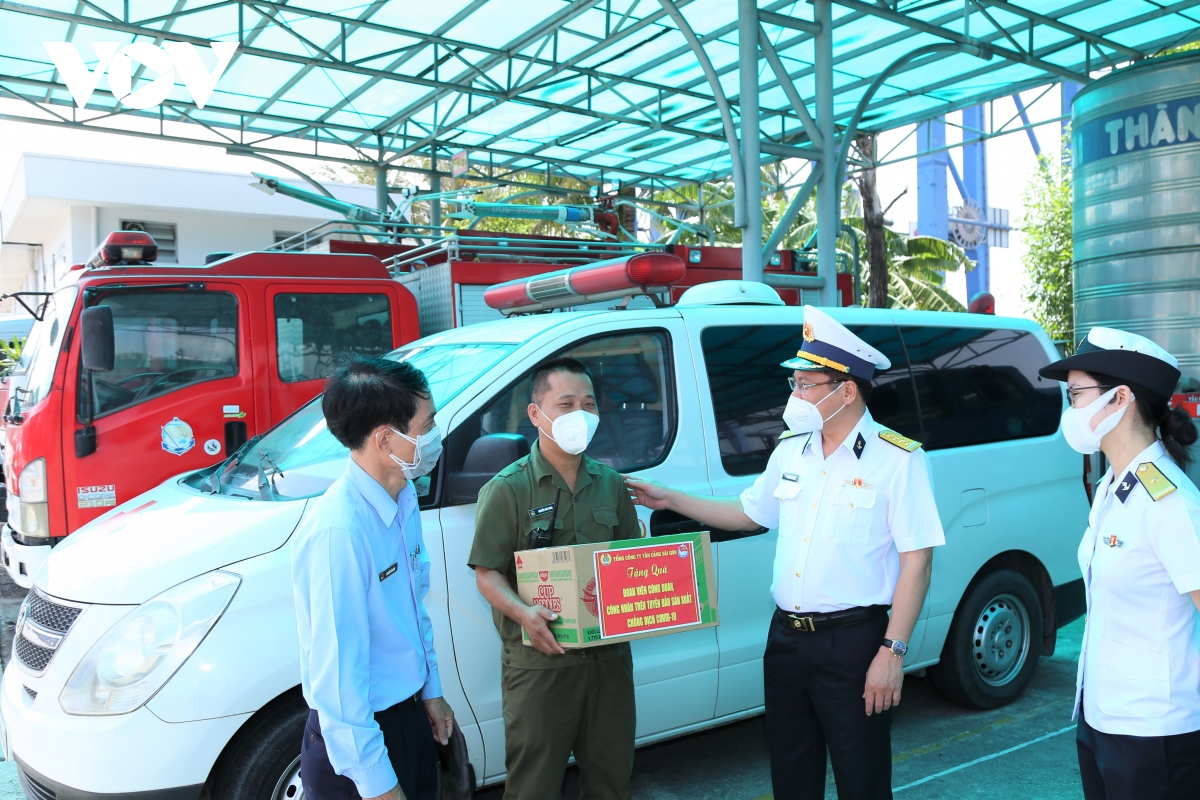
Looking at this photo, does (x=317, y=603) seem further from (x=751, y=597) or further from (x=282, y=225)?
(x=282, y=225)

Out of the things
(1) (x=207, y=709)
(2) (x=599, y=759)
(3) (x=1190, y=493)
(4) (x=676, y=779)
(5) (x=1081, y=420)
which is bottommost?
(4) (x=676, y=779)

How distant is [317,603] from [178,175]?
66.3 ft

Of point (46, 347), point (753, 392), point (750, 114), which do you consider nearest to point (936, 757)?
point (753, 392)

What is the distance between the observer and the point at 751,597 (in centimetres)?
375

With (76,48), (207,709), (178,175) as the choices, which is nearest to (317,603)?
(207,709)

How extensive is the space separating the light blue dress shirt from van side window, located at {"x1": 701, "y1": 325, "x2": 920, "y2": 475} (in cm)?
190

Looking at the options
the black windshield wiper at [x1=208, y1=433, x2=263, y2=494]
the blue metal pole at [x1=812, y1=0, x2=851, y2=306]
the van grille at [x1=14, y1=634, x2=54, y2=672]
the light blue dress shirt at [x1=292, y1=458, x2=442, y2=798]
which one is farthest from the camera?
the blue metal pole at [x1=812, y1=0, x2=851, y2=306]

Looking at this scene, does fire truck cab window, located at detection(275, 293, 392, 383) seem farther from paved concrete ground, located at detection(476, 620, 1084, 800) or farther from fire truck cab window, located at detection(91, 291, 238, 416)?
paved concrete ground, located at detection(476, 620, 1084, 800)

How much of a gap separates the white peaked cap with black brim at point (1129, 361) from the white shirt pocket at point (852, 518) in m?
0.65

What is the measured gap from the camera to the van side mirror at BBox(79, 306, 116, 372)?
17.0ft

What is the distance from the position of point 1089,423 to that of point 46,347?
5.73 m

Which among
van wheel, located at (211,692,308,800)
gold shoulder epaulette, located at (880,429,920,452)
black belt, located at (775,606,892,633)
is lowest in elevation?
van wheel, located at (211,692,308,800)

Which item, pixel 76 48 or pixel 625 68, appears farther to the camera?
pixel 625 68

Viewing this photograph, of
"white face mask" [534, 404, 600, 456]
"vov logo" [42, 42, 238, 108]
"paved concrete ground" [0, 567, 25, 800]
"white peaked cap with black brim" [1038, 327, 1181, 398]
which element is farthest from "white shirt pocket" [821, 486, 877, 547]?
"vov logo" [42, 42, 238, 108]
